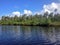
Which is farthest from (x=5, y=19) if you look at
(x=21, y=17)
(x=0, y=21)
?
(x=21, y=17)

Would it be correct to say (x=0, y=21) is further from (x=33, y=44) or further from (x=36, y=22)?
(x=33, y=44)

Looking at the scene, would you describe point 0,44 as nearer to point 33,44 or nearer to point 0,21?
point 33,44

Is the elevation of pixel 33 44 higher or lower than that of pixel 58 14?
lower

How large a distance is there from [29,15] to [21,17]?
1081 cm

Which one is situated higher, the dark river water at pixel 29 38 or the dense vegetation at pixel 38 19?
the dense vegetation at pixel 38 19

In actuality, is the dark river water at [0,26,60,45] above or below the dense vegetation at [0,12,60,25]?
below

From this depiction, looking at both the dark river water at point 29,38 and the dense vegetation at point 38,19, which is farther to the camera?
the dense vegetation at point 38,19

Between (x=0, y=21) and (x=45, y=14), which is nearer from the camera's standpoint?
(x=45, y=14)

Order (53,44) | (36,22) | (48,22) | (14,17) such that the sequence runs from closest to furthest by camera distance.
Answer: (53,44)
(48,22)
(36,22)
(14,17)

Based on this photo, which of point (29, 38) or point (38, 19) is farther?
point (38, 19)

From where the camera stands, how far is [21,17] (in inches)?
7131

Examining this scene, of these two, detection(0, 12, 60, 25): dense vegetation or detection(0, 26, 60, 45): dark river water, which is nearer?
detection(0, 26, 60, 45): dark river water

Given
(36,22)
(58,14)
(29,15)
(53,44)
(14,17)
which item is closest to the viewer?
(53,44)

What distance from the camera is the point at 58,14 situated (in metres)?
162
